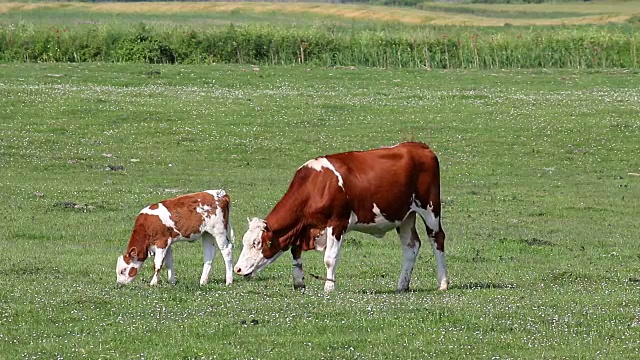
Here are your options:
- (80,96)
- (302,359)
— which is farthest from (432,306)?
(80,96)

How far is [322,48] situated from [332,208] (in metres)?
47.6

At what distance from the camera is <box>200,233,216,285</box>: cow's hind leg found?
1812 centimetres

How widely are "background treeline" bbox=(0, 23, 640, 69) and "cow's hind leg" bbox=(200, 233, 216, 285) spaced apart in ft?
144

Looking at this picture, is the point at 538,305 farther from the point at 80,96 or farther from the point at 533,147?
the point at 80,96

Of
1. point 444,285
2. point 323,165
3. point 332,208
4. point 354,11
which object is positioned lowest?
point 354,11

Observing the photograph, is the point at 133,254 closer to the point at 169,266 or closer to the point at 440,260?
the point at 169,266

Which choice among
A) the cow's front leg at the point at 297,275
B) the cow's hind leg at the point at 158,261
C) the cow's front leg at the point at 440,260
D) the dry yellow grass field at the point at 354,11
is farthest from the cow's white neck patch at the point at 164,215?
the dry yellow grass field at the point at 354,11

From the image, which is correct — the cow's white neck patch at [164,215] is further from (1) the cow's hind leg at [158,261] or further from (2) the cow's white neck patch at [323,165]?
(2) the cow's white neck patch at [323,165]

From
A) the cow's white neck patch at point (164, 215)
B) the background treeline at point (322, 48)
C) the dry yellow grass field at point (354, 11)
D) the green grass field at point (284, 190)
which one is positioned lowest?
the dry yellow grass field at point (354, 11)

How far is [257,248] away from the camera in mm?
16844

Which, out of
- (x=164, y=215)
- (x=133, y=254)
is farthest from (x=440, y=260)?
(x=133, y=254)

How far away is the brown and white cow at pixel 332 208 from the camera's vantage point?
16766 mm

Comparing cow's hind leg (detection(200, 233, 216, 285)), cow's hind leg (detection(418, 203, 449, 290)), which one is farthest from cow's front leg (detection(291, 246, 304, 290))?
cow's hind leg (detection(418, 203, 449, 290))

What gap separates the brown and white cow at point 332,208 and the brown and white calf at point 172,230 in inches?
51.2
